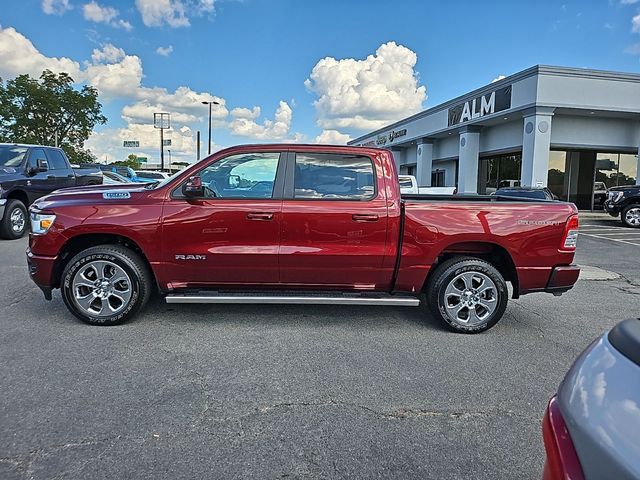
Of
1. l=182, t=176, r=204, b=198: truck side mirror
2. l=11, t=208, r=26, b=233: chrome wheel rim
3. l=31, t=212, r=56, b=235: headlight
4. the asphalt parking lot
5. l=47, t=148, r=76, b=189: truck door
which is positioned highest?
l=47, t=148, r=76, b=189: truck door

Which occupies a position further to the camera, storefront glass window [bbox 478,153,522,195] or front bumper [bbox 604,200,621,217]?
storefront glass window [bbox 478,153,522,195]

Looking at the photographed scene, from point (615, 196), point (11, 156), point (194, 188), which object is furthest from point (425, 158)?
point (194, 188)

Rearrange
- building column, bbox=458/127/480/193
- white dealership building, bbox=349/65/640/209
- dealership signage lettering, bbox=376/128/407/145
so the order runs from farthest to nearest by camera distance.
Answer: dealership signage lettering, bbox=376/128/407/145
building column, bbox=458/127/480/193
white dealership building, bbox=349/65/640/209

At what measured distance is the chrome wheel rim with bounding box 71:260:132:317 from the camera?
485 centimetres

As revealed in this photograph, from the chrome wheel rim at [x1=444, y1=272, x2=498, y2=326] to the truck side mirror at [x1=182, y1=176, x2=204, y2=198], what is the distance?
8.66ft

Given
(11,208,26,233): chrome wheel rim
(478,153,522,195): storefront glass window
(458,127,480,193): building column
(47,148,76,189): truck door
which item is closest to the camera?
(11,208,26,233): chrome wheel rim

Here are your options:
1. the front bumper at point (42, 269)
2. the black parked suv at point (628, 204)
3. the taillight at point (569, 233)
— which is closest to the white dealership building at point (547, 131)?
the black parked suv at point (628, 204)

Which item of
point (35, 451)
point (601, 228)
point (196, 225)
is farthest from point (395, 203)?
point (601, 228)

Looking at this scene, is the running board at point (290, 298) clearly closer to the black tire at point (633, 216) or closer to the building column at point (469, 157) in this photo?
the black tire at point (633, 216)

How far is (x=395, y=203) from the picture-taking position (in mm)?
4922

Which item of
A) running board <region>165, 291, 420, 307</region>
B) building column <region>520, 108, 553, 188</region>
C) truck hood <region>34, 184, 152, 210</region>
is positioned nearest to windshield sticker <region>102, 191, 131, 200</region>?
truck hood <region>34, 184, 152, 210</region>

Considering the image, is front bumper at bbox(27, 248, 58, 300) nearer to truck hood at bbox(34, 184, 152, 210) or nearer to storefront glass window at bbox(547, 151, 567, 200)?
truck hood at bbox(34, 184, 152, 210)

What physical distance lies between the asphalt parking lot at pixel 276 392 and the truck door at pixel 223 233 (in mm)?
569

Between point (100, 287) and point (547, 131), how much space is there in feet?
62.6
